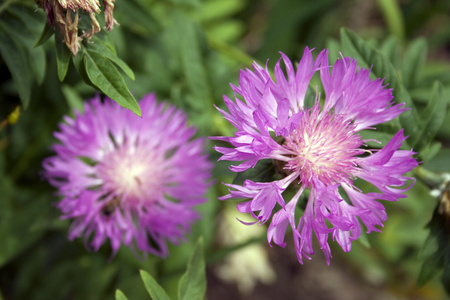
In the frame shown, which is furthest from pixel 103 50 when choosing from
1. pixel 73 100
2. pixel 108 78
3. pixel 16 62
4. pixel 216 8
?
pixel 216 8

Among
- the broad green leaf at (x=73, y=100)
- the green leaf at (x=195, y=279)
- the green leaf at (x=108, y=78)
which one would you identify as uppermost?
the green leaf at (x=108, y=78)

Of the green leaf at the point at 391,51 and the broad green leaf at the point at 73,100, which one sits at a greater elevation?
the broad green leaf at the point at 73,100

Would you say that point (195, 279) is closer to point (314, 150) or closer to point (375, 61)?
point (314, 150)

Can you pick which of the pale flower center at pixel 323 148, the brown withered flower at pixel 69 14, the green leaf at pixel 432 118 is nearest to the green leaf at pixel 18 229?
the brown withered flower at pixel 69 14

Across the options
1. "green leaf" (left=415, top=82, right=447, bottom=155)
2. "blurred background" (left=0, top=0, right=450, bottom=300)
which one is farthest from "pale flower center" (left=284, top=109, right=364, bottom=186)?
"green leaf" (left=415, top=82, right=447, bottom=155)

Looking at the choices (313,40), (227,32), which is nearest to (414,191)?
(313,40)

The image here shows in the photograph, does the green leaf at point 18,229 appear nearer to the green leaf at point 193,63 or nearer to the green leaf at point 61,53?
the green leaf at point 193,63
